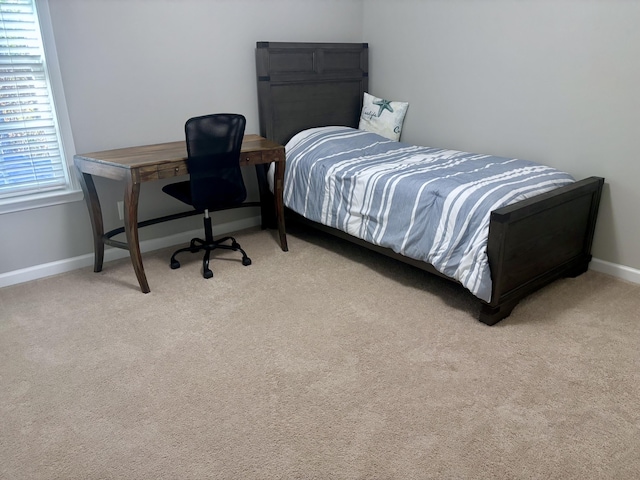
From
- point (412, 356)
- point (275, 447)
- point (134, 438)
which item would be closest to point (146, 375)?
point (134, 438)

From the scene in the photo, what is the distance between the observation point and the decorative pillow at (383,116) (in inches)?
154

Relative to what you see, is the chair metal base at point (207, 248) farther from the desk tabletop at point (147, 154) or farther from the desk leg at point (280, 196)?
the desk tabletop at point (147, 154)

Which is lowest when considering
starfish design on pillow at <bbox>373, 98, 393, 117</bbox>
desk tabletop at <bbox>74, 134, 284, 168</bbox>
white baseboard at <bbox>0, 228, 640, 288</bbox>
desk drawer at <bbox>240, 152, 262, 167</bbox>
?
white baseboard at <bbox>0, 228, 640, 288</bbox>

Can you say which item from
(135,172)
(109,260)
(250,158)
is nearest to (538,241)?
(250,158)

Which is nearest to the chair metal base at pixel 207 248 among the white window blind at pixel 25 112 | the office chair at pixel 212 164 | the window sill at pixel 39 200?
the office chair at pixel 212 164

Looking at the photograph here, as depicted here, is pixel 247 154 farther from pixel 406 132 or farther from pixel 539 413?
pixel 539 413

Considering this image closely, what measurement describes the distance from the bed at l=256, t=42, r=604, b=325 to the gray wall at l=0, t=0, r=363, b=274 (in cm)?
23

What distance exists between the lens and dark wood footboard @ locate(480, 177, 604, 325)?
2.30 metres

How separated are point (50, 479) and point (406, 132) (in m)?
3.31

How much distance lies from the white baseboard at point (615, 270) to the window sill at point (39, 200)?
3.20 meters

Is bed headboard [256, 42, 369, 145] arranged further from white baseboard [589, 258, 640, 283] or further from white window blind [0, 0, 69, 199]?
white baseboard [589, 258, 640, 283]

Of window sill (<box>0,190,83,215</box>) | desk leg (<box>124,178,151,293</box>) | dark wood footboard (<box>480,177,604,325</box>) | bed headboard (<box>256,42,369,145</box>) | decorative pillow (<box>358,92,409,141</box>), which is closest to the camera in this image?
dark wood footboard (<box>480,177,604,325</box>)

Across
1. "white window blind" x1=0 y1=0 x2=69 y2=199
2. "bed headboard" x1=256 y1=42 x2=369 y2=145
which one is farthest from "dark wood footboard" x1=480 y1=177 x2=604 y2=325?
"white window blind" x1=0 y1=0 x2=69 y2=199

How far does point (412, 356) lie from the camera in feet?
7.13
